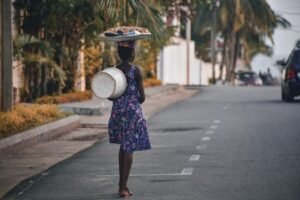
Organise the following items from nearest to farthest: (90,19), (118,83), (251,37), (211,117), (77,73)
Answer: (118,83) < (211,117) < (90,19) < (77,73) < (251,37)

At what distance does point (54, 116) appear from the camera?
17.2m

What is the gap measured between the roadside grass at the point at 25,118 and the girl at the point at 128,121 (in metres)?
4.89

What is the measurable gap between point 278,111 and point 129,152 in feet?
43.3

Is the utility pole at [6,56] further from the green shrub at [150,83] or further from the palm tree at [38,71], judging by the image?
the green shrub at [150,83]

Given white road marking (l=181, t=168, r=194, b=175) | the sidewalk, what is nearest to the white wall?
the sidewalk

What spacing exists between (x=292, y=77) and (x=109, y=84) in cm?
1697

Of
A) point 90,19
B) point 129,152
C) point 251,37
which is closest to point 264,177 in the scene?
point 129,152

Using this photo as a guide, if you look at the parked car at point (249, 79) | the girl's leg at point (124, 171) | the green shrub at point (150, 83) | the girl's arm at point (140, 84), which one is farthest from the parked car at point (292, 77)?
the parked car at point (249, 79)

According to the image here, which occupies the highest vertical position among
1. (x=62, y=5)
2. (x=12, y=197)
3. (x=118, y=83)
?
(x=62, y=5)

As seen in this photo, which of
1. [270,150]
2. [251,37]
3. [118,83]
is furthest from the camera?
[251,37]

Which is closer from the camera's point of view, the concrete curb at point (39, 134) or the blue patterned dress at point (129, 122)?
the blue patterned dress at point (129, 122)

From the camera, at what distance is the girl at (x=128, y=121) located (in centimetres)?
907

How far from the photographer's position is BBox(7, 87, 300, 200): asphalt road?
9.23 meters

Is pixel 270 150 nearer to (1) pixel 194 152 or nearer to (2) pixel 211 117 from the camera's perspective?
(1) pixel 194 152
